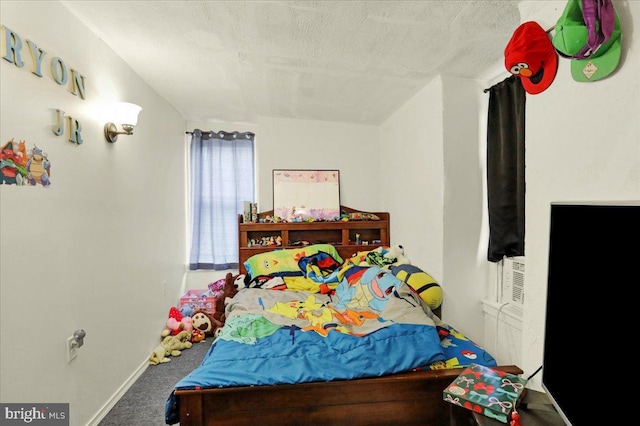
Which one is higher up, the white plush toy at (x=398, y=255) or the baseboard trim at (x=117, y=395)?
the white plush toy at (x=398, y=255)

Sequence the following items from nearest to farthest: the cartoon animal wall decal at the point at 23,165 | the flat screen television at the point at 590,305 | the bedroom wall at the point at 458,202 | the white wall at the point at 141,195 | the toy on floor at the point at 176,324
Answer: the flat screen television at the point at 590,305
the white wall at the point at 141,195
the cartoon animal wall decal at the point at 23,165
the bedroom wall at the point at 458,202
the toy on floor at the point at 176,324

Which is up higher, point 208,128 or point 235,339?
point 208,128

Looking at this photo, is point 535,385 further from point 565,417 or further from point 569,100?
point 569,100

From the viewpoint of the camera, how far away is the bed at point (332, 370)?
1479mm

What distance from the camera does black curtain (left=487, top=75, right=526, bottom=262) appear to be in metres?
1.90

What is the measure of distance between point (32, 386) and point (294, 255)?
2.14 metres

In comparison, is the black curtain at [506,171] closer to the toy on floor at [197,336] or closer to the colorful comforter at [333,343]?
the colorful comforter at [333,343]

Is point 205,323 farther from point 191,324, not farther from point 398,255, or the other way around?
point 398,255

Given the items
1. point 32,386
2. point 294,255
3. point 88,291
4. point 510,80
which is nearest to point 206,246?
point 294,255

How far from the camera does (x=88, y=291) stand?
5.96ft

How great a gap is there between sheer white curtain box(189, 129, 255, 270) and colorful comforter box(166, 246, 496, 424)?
1630mm

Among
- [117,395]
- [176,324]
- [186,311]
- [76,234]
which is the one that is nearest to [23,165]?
[76,234]

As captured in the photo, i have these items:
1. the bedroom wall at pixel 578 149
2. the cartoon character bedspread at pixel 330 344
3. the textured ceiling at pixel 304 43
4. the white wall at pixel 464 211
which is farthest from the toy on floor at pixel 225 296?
the bedroom wall at pixel 578 149

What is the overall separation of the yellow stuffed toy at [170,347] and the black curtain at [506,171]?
272 cm
